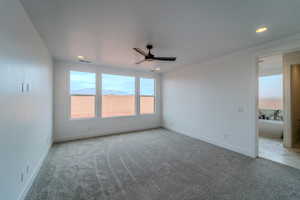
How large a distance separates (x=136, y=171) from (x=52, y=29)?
3140 millimetres

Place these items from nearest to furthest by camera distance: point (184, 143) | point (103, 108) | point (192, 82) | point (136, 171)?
1. point (136, 171)
2. point (184, 143)
3. point (192, 82)
4. point (103, 108)

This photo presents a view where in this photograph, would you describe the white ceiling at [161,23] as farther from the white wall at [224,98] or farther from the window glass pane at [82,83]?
the window glass pane at [82,83]

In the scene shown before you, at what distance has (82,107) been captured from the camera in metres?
4.65

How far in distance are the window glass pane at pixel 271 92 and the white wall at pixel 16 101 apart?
8075 millimetres

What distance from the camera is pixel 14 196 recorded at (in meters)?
1.56

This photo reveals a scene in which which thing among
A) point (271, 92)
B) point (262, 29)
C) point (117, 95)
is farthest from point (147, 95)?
point (271, 92)

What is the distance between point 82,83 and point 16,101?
314 centimetres

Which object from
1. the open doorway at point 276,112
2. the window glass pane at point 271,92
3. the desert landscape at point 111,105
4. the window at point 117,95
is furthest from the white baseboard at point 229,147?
the window glass pane at point 271,92

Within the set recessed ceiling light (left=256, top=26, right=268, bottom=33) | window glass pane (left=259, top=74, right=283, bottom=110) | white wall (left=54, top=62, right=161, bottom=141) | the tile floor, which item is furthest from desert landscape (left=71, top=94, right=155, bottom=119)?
window glass pane (left=259, top=74, right=283, bottom=110)

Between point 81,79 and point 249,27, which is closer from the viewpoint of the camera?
point 249,27

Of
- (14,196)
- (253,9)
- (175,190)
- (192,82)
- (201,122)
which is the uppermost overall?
(253,9)

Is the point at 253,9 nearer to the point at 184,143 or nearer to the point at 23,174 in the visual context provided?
the point at 184,143

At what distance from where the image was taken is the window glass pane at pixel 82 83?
4488mm

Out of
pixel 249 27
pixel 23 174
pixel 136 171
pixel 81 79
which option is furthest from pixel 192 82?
pixel 23 174
